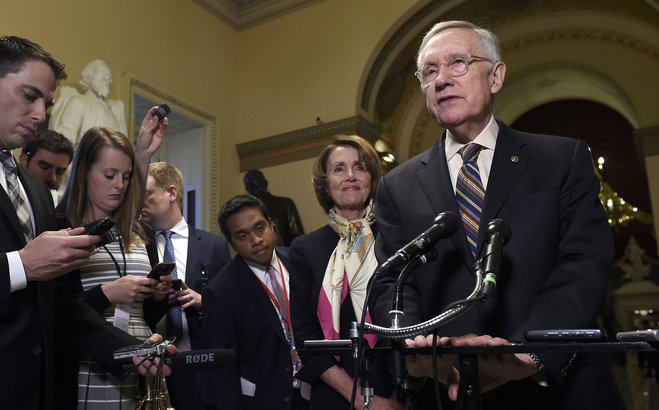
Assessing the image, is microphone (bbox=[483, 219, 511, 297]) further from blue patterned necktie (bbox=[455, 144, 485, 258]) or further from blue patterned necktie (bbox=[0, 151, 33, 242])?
blue patterned necktie (bbox=[0, 151, 33, 242])

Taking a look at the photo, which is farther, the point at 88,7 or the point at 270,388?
the point at 88,7

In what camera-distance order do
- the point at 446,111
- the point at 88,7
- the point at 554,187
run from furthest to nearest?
1. the point at 88,7
2. the point at 446,111
3. the point at 554,187

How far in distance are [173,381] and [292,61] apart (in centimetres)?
668

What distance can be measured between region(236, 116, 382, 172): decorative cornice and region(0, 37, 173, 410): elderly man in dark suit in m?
6.10

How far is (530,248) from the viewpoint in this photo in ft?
4.94

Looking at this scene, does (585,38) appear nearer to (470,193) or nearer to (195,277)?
(195,277)

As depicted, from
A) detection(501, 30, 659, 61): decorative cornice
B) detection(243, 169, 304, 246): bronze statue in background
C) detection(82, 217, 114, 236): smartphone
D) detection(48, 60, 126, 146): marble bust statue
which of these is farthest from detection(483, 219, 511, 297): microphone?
detection(501, 30, 659, 61): decorative cornice

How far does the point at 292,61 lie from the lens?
868 cm

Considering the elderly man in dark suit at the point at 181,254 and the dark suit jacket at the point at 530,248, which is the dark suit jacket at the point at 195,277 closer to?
the elderly man in dark suit at the point at 181,254

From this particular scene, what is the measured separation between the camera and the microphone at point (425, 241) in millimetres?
1209

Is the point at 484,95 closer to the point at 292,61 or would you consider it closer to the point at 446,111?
the point at 446,111

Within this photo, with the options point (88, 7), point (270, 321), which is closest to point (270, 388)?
point (270, 321)

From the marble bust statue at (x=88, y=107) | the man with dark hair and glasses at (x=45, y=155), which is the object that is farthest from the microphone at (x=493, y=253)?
the marble bust statue at (x=88, y=107)

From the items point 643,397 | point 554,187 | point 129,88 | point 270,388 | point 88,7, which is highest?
point 88,7
